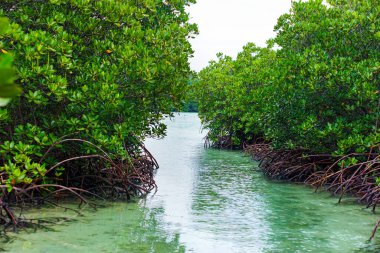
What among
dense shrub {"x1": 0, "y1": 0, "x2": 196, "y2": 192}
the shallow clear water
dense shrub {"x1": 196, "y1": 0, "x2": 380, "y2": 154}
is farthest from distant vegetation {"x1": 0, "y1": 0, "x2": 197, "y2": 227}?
dense shrub {"x1": 196, "y1": 0, "x2": 380, "y2": 154}

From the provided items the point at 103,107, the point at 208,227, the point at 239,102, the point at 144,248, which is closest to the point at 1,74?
the point at 144,248

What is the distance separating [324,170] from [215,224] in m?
4.27

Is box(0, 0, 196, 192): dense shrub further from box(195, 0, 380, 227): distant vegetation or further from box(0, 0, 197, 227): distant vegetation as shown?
box(195, 0, 380, 227): distant vegetation

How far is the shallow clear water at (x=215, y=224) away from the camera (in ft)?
16.4

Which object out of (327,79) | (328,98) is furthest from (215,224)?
(328,98)

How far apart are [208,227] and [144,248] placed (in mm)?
1105

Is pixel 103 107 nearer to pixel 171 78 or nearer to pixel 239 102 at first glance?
pixel 171 78

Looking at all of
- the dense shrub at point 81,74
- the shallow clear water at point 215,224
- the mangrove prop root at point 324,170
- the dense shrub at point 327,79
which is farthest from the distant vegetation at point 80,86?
the mangrove prop root at point 324,170

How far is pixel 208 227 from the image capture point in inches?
231

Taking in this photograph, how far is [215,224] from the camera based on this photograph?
19.8 ft

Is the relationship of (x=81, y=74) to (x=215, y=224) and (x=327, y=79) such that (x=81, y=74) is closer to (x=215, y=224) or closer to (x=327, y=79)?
(x=215, y=224)

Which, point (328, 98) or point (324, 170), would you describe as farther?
point (324, 170)

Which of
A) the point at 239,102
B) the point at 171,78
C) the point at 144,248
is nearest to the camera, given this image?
the point at 144,248

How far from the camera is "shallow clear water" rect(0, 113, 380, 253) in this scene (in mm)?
5012
